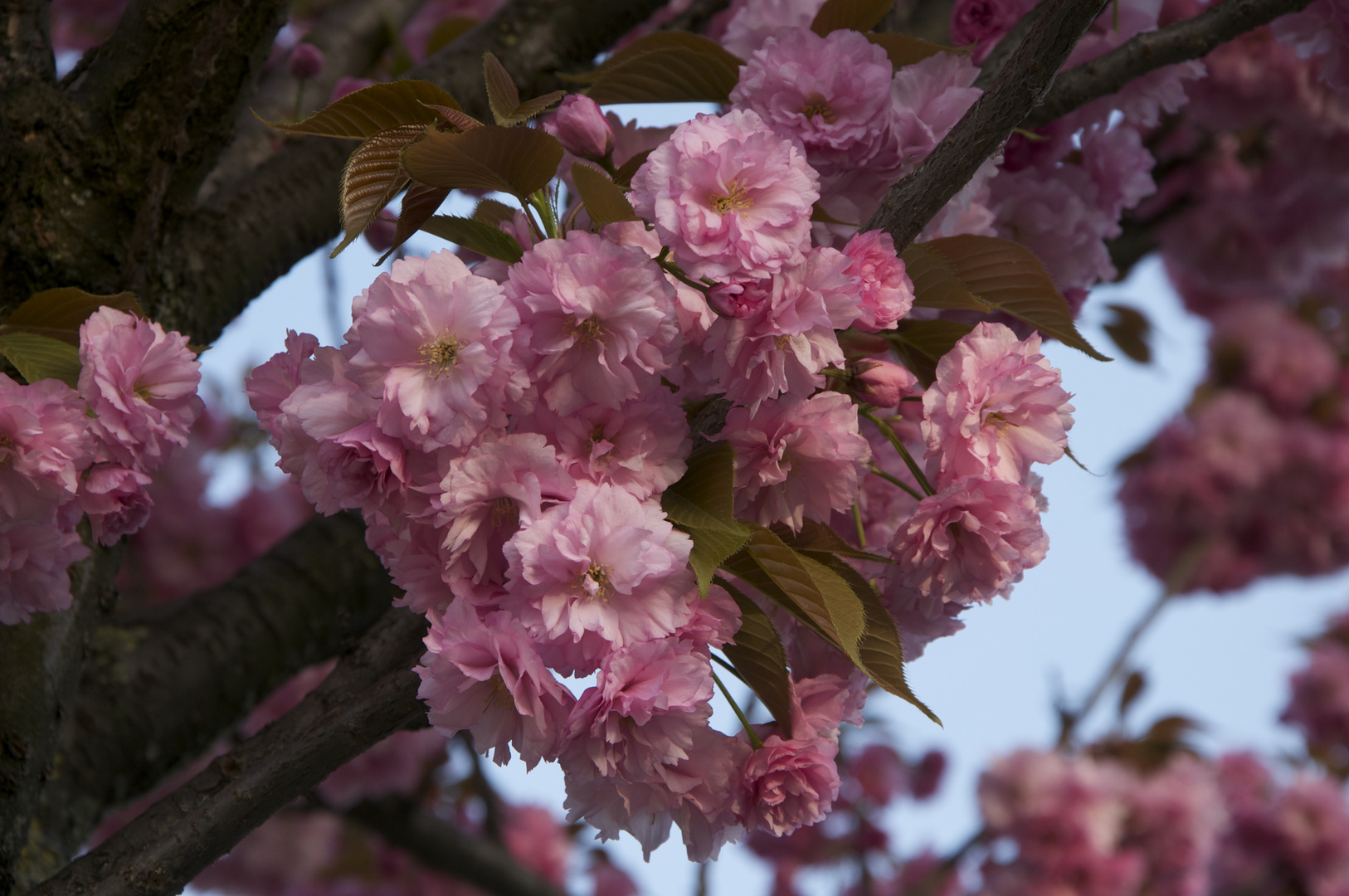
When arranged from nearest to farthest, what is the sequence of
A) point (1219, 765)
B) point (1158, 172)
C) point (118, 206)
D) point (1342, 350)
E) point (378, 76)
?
point (118, 206) → point (378, 76) → point (1158, 172) → point (1219, 765) → point (1342, 350)

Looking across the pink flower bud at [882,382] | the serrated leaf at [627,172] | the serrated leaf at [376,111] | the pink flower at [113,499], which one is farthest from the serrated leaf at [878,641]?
the pink flower at [113,499]

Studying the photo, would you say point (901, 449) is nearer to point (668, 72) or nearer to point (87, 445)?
point (668, 72)

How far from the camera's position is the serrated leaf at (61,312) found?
0.85 meters

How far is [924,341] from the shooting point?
0.80 metres

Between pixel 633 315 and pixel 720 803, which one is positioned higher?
pixel 633 315

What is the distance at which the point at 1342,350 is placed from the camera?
17.1ft

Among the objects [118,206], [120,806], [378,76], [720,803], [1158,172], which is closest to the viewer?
[720,803]

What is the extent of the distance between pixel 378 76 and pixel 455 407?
164 cm

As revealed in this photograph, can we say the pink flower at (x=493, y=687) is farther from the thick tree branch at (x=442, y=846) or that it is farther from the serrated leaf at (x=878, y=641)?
the thick tree branch at (x=442, y=846)

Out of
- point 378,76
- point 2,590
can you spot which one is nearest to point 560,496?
point 2,590

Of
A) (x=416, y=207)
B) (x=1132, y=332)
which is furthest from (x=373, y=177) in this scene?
(x=1132, y=332)

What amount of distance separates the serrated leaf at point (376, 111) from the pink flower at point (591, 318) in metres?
0.16

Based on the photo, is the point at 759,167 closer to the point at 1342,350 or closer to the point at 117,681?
the point at 117,681

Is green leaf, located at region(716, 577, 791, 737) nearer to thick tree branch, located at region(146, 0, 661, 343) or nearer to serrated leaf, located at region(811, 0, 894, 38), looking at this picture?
serrated leaf, located at region(811, 0, 894, 38)
